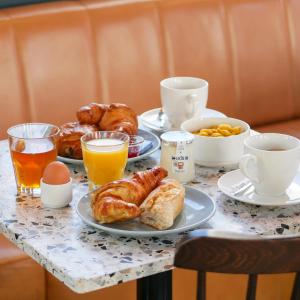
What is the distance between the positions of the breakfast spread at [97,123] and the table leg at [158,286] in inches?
13.8

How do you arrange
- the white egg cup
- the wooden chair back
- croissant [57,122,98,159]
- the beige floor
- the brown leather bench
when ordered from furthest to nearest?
1. the brown leather bench
2. the beige floor
3. croissant [57,122,98,159]
4. the white egg cup
5. the wooden chair back

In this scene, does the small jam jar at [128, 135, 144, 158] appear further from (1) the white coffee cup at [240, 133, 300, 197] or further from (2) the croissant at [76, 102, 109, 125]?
(1) the white coffee cup at [240, 133, 300, 197]

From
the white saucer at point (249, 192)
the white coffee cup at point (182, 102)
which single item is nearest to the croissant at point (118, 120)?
the white coffee cup at point (182, 102)

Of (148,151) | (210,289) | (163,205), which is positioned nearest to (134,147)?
(148,151)

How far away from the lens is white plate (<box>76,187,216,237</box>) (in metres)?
1.53

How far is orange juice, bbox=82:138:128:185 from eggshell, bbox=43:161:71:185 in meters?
0.07

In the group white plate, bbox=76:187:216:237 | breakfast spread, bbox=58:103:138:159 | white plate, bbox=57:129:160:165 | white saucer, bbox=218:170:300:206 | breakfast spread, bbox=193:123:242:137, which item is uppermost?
breakfast spread, bbox=58:103:138:159

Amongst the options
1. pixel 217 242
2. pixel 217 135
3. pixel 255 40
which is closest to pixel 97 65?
pixel 255 40

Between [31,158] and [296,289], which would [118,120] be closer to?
[31,158]

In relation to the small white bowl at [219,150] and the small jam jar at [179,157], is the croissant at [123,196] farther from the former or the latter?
the small white bowl at [219,150]

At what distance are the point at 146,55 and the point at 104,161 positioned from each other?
3.79 feet

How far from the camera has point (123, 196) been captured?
160cm

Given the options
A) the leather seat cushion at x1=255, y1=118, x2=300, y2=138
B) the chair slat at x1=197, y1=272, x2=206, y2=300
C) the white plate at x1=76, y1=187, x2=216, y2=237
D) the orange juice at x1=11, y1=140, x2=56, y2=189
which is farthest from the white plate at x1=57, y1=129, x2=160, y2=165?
the leather seat cushion at x1=255, y1=118, x2=300, y2=138

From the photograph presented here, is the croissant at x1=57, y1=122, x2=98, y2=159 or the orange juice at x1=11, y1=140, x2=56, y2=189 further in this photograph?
the croissant at x1=57, y1=122, x2=98, y2=159
